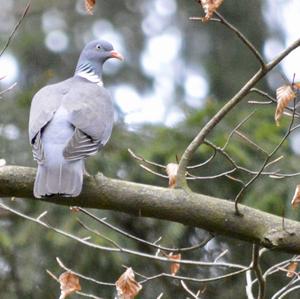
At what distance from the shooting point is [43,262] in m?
7.25

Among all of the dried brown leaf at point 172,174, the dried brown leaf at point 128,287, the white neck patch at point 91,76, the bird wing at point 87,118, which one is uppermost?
the white neck patch at point 91,76

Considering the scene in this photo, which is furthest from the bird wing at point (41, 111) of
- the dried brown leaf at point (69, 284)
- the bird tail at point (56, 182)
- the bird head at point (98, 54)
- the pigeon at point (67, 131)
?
the bird head at point (98, 54)

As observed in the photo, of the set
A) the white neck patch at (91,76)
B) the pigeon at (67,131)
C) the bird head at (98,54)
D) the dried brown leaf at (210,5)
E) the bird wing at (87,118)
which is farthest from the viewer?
the bird head at (98,54)

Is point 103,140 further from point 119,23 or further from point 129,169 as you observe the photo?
point 119,23

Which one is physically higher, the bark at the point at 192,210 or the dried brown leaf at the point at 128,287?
the bark at the point at 192,210

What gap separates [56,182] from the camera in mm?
4398

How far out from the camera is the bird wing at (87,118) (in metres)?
4.92

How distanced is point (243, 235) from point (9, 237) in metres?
3.20

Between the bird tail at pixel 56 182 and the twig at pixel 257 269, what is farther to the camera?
the bird tail at pixel 56 182

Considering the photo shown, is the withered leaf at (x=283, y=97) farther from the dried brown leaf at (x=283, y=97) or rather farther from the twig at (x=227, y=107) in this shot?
the twig at (x=227, y=107)

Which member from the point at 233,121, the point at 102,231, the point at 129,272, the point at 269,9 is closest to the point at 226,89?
the point at 269,9

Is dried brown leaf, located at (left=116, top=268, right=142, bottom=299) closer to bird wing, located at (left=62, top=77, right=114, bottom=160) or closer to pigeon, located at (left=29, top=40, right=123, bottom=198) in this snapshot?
pigeon, located at (left=29, top=40, right=123, bottom=198)

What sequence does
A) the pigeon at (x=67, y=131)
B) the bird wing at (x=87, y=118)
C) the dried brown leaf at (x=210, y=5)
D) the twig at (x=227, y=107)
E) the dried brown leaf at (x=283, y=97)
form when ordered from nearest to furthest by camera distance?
the dried brown leaf at (x=210, y=5), the twig at (x=227, y=107), the dried brown leaf at (x=283, y=97), the pigeon at (x=67, y=131), the bird wing at (x=87, y=118)

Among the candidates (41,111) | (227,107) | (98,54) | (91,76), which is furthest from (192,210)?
(98,54)
